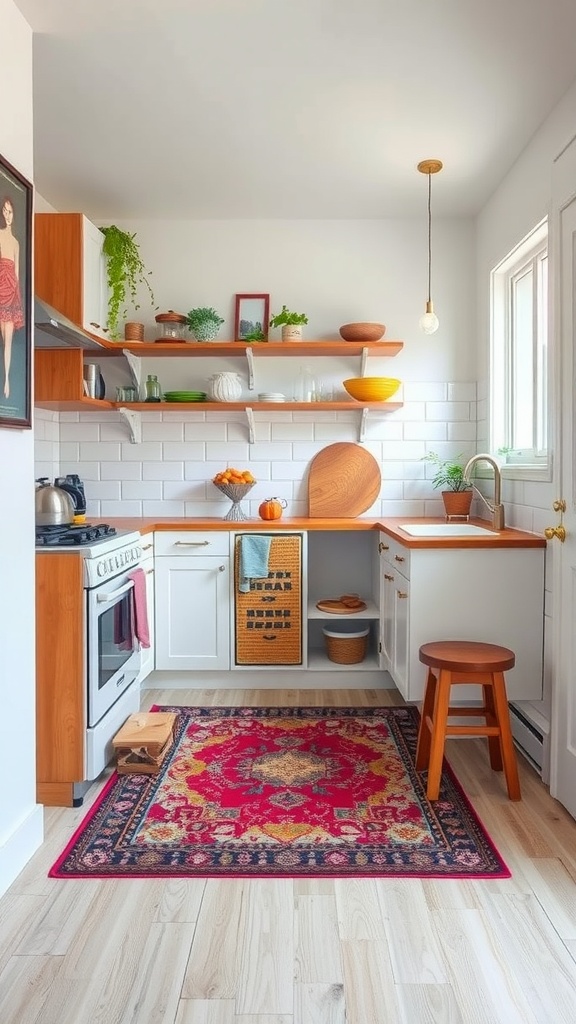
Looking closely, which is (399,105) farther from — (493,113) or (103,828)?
(103,828)

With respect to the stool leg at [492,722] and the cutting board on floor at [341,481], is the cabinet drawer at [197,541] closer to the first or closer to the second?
the cutting board on floor at [341,481]

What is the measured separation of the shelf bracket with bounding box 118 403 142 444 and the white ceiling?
1122 mm

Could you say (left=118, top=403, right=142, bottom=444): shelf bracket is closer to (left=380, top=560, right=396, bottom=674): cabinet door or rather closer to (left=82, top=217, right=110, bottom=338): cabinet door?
(left=82, top=217, right=110, bottom=338): cabinet door

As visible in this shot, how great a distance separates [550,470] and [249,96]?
185cm

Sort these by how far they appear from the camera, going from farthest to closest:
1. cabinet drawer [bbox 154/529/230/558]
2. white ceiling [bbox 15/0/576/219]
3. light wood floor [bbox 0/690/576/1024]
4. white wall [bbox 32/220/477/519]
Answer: white wall [bbox 32/220/477/519] < cabinet drawer [bbox 154/529/230/558] < white ceiling [bbox 15/0/576/219] < light wood floor [bbox 0/690/576/1024]

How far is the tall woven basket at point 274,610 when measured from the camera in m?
3.50

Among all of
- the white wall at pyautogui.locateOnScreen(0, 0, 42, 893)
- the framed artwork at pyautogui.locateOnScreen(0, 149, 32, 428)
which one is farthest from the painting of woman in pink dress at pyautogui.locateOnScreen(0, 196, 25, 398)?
the white wall at pyautogui.locateOnScreen(0, 0, 42, 893)

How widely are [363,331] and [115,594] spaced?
2005mm

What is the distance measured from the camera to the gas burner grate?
2.46 m

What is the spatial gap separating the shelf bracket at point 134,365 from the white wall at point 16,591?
66.3 inches

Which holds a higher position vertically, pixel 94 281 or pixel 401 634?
pixel 94 281

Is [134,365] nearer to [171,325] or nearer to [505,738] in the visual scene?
[171,325]

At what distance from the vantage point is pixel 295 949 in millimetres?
1668

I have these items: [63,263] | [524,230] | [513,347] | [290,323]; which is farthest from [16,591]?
[513,347]
